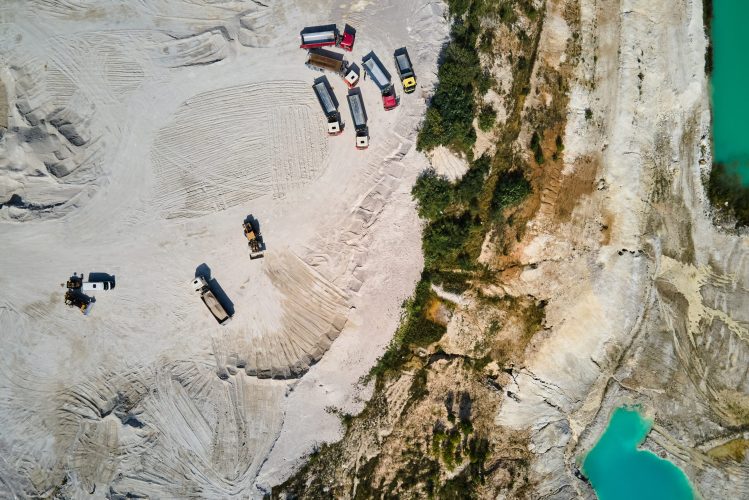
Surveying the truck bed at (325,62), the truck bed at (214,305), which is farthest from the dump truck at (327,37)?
the truck bed at (214,305)

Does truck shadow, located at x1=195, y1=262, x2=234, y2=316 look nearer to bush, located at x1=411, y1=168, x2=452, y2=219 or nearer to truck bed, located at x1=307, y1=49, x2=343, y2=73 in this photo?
bush, located at x1=411, y1=168, x2=452, y2=219

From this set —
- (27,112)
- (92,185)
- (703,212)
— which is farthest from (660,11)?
(27,112)

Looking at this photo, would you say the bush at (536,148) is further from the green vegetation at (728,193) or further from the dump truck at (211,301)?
the dump truck at (211,301)

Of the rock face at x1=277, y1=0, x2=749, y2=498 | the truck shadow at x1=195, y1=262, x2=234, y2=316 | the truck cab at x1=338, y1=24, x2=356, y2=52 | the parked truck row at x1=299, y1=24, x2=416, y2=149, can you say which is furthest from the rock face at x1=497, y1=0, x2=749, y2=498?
the truck shadow at x1=195, y1=262, x2=234, y2=316

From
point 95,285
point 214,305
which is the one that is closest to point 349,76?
point 214,305

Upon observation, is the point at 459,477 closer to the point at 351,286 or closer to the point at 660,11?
the point at 351,286
